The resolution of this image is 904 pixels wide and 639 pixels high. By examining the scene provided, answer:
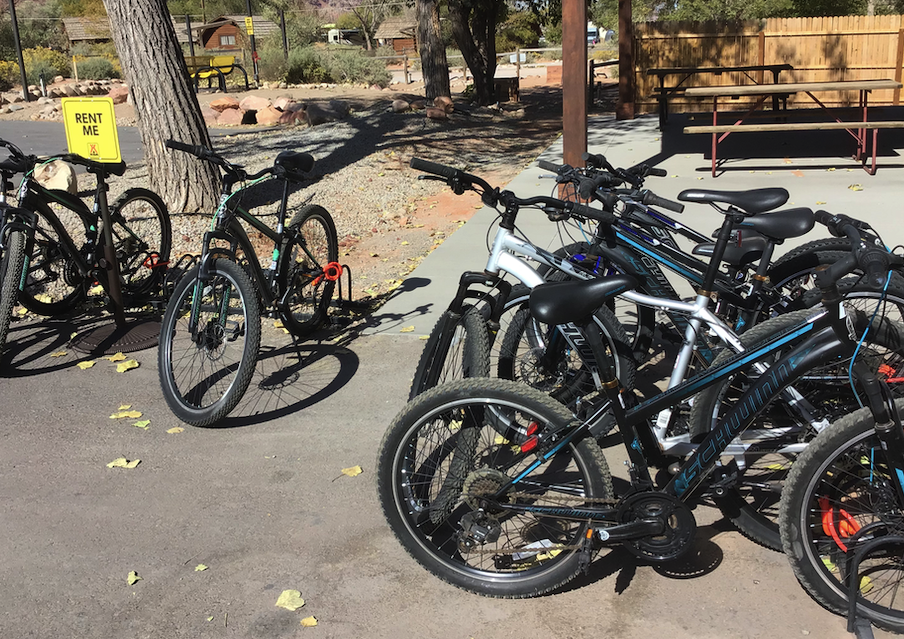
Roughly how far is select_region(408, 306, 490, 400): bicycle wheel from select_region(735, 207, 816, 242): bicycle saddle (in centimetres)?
114

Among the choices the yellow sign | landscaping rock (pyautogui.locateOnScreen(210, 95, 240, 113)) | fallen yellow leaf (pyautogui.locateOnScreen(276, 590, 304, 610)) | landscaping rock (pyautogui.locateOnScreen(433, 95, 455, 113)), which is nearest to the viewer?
fallen yellow leaf (pyautogui.locateOnScreen(276, 590, 304, 610))

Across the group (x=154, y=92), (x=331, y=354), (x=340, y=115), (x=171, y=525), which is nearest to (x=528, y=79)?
(x=340, y=115)

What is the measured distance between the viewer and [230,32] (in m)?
49.7

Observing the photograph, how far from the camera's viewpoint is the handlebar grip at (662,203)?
3.44 meters

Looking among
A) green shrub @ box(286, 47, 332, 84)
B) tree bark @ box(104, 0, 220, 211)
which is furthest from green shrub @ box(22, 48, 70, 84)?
tree bark @ box(104, 0, 220, 211)

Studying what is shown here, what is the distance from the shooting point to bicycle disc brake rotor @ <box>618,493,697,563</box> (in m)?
2.81

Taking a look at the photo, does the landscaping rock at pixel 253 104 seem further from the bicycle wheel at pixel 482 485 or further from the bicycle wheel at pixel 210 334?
the bicycle wheel at pixel 482 485

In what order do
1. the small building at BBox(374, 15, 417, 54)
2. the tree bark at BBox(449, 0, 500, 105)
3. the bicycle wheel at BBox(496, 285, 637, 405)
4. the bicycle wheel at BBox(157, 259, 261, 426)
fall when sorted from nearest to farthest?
the bicycle wheel at BBox(496, 285, 637, 405)
the bicycle wheel at BBox(157, 259, 261, 426)
the tree bark at BBox(449, 0, 500, 105)
the small building at BBox(374, 15, 417, 54)

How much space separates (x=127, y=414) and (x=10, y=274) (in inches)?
45.9

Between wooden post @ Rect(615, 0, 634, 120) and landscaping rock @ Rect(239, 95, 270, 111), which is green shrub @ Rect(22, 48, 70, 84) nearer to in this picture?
landscaping rock @ Rect(239, 95, 270, 111)

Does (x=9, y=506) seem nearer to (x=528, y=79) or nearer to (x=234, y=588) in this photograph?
(x=234, y=588)

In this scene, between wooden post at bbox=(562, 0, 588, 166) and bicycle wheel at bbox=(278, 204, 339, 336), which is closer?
bicycle wheel at bbox=(278, 204, 339, 336)

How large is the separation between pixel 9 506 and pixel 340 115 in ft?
46.3

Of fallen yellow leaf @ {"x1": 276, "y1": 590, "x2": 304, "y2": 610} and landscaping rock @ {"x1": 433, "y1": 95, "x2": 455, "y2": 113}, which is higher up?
landscaping rock @ {"x1": 433, "y1": 95, "x2": 455, "y2": 113}
